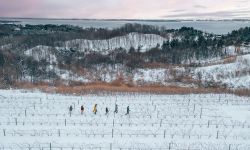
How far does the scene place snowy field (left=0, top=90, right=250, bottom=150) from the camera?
2294 centimetres

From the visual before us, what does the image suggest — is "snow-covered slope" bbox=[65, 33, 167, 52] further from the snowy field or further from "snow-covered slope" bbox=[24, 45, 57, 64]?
the snowy field

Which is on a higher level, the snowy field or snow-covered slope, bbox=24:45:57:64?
snow-covered slope, bbox=24:45:57:64

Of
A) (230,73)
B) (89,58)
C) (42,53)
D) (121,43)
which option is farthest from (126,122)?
(121,43)

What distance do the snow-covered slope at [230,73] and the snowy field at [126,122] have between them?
8247 millimetres

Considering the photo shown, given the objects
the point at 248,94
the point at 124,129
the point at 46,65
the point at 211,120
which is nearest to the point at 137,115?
the point at 124,129

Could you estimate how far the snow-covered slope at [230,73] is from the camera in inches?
1684

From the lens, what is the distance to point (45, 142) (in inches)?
899

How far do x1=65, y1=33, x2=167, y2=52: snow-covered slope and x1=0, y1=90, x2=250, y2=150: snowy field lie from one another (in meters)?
40.6

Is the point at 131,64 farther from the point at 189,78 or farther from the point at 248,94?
the point at 248,94

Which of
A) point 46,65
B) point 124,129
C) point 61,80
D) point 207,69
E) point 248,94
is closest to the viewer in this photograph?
point 124,129

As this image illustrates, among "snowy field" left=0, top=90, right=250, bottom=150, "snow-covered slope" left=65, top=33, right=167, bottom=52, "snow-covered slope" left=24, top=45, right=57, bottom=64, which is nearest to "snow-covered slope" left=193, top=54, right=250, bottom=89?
"snowy field" left=0, top=90, right=250, bottom=150

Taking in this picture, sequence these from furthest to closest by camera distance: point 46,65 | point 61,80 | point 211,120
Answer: point 46,65 < point 61,80 < point 211,120

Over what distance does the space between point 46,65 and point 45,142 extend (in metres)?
31.3

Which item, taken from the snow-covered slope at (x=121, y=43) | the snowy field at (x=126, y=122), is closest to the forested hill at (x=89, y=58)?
the snow-covered slope at (x=121, y=43)
